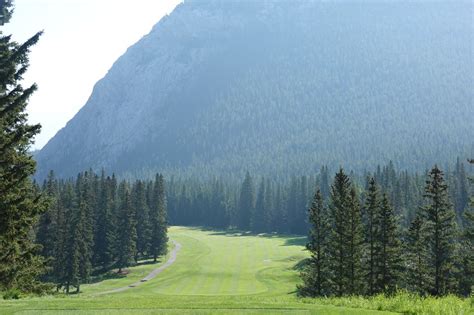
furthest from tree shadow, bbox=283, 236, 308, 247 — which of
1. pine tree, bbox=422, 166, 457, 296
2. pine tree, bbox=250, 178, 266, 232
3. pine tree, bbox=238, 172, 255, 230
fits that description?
pine tree, bbox=422, 166, 457, 296

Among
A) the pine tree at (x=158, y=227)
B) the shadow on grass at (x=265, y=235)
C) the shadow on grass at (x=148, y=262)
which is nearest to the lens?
the shadow on grass at (x=148, y=262)

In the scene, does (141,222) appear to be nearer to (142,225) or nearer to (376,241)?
(142,225)

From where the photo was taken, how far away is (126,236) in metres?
101

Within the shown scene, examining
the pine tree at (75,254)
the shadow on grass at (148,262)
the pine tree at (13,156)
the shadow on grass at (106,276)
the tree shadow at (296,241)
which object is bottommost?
the shadow on grass at (106,276)

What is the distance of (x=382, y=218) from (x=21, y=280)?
107 ft

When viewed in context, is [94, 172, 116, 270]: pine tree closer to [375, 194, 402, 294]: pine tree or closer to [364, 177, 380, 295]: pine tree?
[364, 177, 380, 295]: pine tree

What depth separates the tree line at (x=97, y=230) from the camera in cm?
8262

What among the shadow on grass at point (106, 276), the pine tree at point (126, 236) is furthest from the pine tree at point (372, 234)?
the pine tree at point (126, 236)

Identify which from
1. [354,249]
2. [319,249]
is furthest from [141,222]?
[354,249]

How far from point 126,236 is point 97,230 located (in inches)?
331

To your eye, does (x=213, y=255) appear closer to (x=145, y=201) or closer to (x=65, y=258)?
(x=145, y=201)

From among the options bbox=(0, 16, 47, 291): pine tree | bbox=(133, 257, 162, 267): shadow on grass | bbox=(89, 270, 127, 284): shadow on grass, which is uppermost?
bbox=(0, 16, 47, 291): pine tree

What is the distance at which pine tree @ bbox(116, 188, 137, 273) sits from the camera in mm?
99062

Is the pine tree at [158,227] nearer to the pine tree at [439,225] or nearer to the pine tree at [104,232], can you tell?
the pine tree at [104,232]
